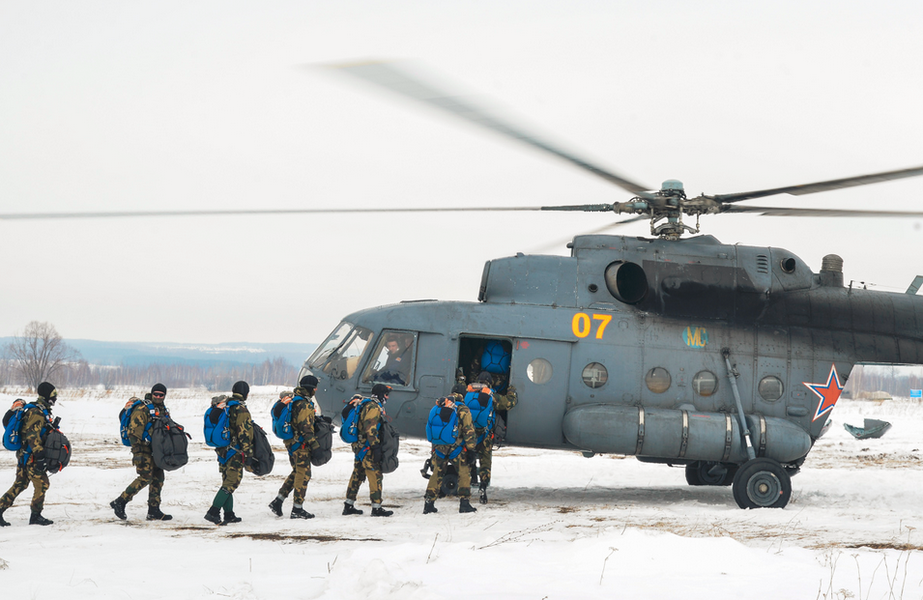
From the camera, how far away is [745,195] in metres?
8.75

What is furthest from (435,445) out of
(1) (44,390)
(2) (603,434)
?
(1) (44,390)

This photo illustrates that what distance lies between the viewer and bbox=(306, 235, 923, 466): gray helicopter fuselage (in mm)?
9648

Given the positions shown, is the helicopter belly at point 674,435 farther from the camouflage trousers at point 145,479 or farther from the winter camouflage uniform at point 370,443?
the camouflage trousers at point 145,479

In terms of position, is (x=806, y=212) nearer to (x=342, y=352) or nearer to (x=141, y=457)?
(x=342, y=352)

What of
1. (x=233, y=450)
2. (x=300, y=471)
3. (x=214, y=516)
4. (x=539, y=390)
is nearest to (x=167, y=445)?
(x=233, y=450)

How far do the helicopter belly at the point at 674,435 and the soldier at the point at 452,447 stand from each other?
1.55 m

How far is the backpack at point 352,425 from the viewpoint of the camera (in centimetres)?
852

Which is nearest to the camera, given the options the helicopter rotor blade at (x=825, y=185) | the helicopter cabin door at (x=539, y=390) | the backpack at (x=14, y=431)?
the helicopter rotor blade at (x=825, y=185)

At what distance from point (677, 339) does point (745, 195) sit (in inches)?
88.1

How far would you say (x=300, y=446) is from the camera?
8438mm

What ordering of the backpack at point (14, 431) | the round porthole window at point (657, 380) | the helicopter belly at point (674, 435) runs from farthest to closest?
the round porthole window at point (657, 380)
the helicopter belly at point (674, 435)
the backpack at point (14, 431)

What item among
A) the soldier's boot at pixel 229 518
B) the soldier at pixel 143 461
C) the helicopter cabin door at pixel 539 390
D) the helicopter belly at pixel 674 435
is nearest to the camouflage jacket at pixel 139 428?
the soldier at pixel 143 461

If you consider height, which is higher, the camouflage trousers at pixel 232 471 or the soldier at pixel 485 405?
the soldier at pixel 485 405

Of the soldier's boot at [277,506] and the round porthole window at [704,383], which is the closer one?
the soldier's boot at [277,506]
